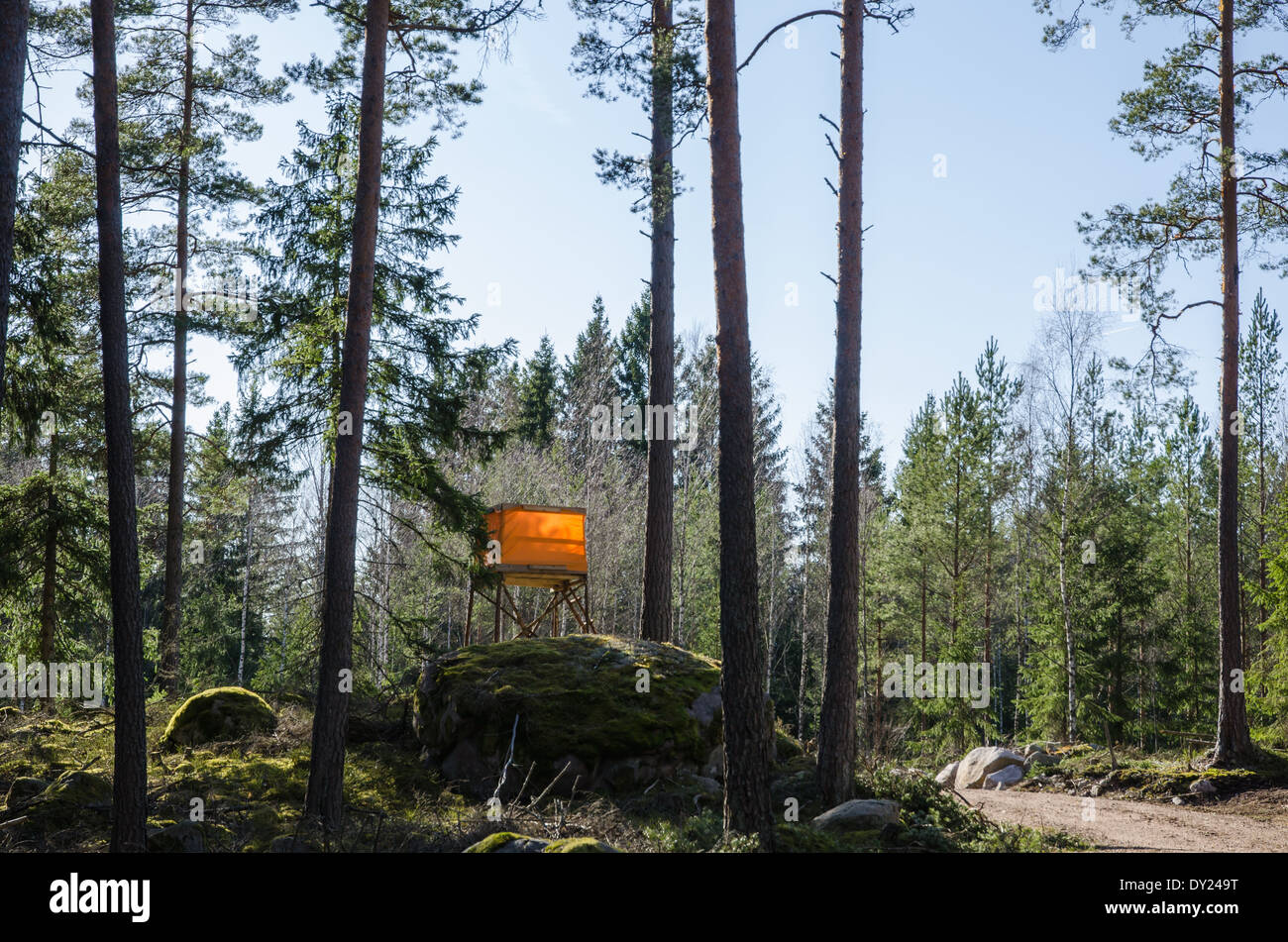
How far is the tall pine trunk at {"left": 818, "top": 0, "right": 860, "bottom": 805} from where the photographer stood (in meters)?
9.78

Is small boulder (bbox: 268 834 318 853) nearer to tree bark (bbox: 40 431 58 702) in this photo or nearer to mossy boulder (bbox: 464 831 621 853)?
mossy boulder (bbox: 464 831 621 853)

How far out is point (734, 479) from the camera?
7.94m

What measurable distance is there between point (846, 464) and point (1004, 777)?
29.2 ft

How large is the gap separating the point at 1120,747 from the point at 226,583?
88.6 ft

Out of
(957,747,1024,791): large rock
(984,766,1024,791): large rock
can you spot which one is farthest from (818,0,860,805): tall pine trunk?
(957,747,1024,791): large rock

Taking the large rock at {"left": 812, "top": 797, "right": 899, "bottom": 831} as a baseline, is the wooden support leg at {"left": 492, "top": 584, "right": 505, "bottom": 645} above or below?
above

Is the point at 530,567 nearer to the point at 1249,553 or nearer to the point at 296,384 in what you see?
the point at 296,384

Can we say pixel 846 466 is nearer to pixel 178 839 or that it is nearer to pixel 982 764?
pixel 178 839

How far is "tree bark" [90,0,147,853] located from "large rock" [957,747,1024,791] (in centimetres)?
1324

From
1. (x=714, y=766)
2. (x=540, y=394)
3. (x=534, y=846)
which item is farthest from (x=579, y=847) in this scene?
(x=540, y=394)

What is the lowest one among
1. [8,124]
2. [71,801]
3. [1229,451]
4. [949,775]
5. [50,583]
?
[949,775]

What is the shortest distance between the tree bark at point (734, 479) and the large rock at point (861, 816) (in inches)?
44.1

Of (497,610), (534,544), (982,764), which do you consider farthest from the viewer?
(982,764)

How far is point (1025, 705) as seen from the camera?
85.1 ft
